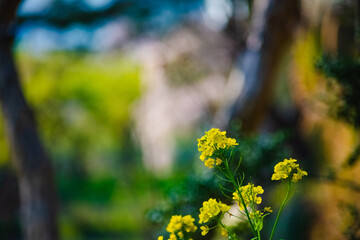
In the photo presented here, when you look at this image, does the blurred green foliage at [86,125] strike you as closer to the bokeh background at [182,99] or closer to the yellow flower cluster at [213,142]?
the bokeh background at [182,99]

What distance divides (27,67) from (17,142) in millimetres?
7782

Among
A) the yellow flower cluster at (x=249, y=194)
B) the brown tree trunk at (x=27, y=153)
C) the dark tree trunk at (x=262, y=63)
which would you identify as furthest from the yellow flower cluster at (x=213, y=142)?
the brown tree trunk at (x=27, y=153)

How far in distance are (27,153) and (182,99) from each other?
9278 millimetres

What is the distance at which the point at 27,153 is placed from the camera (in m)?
4.20

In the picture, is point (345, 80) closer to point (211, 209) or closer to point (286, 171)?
point (286, 171)

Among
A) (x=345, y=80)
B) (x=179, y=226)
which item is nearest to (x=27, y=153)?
(x=345, y=80)

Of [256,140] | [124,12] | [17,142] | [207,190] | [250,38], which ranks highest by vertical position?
[124,12]

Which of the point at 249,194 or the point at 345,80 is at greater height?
the point at 345,80

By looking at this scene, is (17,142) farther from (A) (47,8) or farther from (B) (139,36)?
(B) (139,36)

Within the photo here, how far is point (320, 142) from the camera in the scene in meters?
5.49

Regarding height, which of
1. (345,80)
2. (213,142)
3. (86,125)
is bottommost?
(213,142)

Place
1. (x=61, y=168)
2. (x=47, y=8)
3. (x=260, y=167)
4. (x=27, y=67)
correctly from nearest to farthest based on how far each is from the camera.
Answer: (x=260, y=167) → (x=47, y=8) → (x=27, y=67) → (x=61, y=168)

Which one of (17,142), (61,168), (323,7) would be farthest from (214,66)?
(61,168)

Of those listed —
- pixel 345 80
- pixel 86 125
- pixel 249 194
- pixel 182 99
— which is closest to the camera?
pixel 249 194
